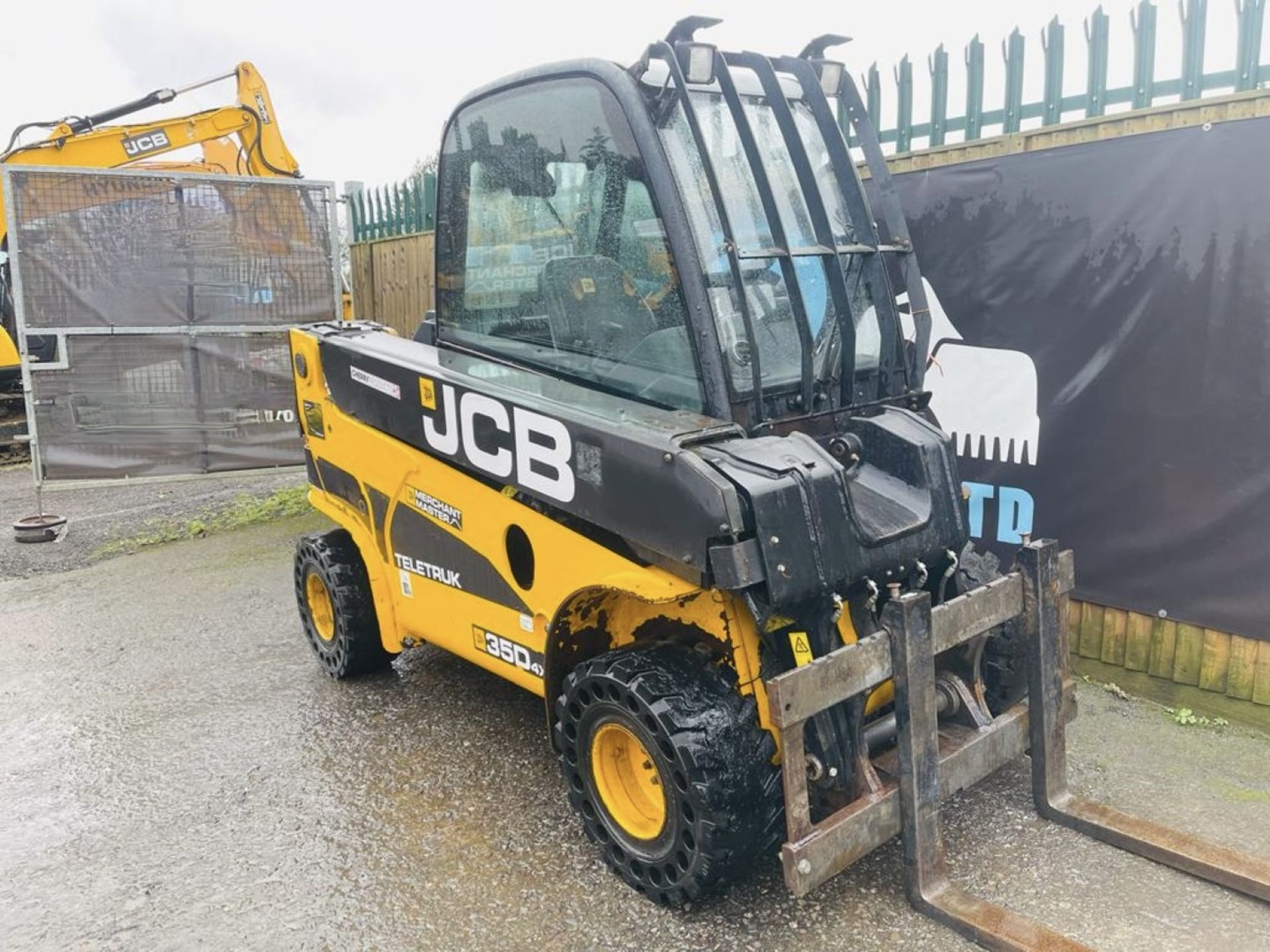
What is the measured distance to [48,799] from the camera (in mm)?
3771

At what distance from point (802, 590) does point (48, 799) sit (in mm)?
2995

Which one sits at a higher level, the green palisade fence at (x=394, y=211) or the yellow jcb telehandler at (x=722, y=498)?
the green palisade fence at (x=394, y=211)

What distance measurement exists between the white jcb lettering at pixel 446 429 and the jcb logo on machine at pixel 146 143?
825 centimetres

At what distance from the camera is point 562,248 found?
329cm

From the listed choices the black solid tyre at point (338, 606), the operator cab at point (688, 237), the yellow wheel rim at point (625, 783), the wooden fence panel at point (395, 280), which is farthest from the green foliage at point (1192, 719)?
the wooden fence panel at point (395, 280)

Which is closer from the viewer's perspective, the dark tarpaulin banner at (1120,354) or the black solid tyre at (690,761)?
the black solid tyre at (690,761)

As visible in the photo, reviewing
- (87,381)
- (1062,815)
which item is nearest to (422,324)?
(1062,815)

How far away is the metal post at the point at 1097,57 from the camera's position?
413cm

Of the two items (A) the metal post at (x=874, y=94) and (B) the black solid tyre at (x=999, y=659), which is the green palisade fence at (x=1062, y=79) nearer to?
(A) the metal post at (x=874, y=94)

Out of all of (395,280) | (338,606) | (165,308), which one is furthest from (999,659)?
(395,280)

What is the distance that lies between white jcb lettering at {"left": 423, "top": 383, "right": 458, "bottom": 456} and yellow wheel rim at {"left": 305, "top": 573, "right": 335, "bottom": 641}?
1.52 metres

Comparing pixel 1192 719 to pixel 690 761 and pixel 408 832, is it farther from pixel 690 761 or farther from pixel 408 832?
pixel 408 832

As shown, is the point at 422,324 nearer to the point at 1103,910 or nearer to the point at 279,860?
the point at 279,860

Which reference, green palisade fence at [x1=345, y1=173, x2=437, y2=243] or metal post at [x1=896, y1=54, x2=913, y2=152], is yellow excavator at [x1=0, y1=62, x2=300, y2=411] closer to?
green palisade fence at [x1=345, y1=173, x2=437, y2=243]
